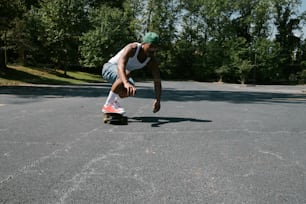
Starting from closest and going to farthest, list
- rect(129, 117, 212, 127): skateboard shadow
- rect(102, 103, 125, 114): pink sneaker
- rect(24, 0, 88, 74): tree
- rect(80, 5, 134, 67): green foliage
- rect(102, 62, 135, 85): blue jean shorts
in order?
rect(102, 103, 125, 114): pink sneaker, rect(129, 117, 212, 127): skateboard shadow, rect(102, 62, 135, 85): blue jean shorts, rect(24, 0, 88, 74): tree, rect(80, 5, 134, 67): green foliage

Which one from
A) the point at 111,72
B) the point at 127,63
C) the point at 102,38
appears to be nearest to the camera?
the point at 127,63

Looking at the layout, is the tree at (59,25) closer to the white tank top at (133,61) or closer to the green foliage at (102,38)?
the green foliage at (102,38)

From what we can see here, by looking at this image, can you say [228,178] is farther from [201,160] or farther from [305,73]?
[305,73]

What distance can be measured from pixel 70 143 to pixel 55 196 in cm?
149

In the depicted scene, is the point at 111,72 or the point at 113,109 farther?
the point at 111,72

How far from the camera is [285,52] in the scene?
4678 centimetres

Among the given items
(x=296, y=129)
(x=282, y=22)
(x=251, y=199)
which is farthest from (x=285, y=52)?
(x=251, y=199)

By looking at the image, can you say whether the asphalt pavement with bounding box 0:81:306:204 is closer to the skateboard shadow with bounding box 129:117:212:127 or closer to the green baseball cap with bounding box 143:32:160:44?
the skateboard shadow with bounding box 129:117:212:127

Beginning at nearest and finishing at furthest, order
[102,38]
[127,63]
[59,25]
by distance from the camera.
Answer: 1. [127,63]
2. [59,25]
3. [102,38]

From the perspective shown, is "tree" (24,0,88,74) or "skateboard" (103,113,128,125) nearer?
"skateboard" (103,113,128,125)

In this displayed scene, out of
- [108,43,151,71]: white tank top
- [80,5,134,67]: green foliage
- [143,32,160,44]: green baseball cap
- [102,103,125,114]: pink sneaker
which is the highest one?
[80,5,134,67]: green foliage

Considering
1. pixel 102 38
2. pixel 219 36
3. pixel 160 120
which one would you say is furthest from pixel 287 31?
pixel 160 120

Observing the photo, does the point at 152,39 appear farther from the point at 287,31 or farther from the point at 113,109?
the point at 287,31

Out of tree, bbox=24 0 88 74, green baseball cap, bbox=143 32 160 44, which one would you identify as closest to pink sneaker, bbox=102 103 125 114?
green baseball cap, bbox=143 32 160 44
